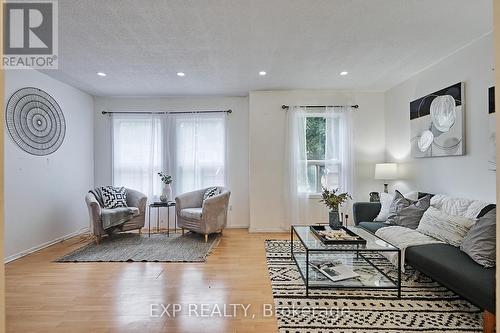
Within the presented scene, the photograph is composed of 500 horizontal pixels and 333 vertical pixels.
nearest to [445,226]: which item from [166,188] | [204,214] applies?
[204,214]

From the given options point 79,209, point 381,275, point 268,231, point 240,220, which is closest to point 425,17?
point 381,275

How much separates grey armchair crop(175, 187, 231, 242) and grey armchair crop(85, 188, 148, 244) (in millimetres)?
643

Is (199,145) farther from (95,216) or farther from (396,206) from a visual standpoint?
(396,206)

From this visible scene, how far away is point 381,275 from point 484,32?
2.65 meters

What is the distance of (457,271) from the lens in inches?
→ 78.9

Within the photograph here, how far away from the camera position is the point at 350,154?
15.5 feet

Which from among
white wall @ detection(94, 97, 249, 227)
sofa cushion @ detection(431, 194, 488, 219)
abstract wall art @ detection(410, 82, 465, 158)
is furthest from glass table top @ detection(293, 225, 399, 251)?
white wall @ detection(94, 97, 249, 227)

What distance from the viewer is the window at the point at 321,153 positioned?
4812mm

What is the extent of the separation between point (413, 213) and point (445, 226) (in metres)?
0.55

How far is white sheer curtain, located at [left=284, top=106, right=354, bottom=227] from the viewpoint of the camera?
186 inches

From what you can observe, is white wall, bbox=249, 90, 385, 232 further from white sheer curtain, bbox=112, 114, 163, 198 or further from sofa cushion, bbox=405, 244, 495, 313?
sofa cushion, bbox=405, 244, 495, 313

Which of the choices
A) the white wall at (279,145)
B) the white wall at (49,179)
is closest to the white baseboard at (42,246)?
the white wall at (49,179)

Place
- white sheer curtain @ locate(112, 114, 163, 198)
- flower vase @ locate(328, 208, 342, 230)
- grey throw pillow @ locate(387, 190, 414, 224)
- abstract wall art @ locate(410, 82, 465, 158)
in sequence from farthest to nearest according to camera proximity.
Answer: white sheer curtain @ locate(112, 114, 163, 198) < grey throw pillow @ locate(387, 190, 414, 224) < flower vase @ locate(328, 208, 342, 230) < abstract wall art @ locate(410, 82, 465, 158)

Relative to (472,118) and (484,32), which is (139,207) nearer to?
(472,118)
